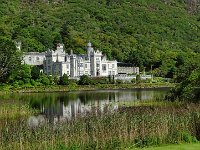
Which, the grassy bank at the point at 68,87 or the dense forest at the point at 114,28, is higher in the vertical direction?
the dense forest at the point at 114,28

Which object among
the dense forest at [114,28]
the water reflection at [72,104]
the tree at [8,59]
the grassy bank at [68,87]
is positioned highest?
the dense forest at [114,28]

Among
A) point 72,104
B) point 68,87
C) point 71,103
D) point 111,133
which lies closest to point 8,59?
point 68,87

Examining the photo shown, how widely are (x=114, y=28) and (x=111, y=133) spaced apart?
139647 mm

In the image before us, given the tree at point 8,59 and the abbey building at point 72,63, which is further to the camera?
the abbey building at point 72,63

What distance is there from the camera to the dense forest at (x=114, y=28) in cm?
11895

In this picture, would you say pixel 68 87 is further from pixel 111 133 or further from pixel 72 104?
pixel 111 133

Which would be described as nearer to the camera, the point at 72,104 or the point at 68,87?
the point at 72,104

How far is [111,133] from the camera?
17.4 m

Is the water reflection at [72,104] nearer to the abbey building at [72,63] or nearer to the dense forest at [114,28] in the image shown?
the abbey building at [72,63]

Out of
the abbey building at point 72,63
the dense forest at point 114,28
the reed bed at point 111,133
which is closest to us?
the reed bed at point 111,133

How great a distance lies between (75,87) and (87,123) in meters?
58.1

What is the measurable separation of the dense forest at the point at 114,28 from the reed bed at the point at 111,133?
81882mm

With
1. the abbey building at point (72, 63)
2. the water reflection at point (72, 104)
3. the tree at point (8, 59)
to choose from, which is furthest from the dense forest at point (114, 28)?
the water reflection at point (72, 104)

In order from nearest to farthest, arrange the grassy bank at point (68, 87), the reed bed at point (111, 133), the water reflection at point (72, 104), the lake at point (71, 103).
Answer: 1. the reed bed at point (111, 133)
2. the water reflection at point (72, 104)
3. the lake at point (71, 103)
4. the grassy bank at point (68, 87)
